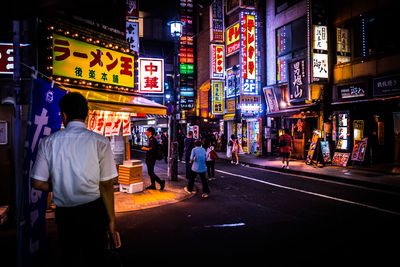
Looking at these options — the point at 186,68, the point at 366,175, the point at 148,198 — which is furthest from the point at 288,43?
the point at 148,198

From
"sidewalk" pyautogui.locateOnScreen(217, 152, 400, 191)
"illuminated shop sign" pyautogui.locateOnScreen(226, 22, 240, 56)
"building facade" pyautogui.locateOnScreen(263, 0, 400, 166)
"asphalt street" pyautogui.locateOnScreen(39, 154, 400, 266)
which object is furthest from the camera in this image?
"illuminated shop sign" pyautogui.locateOnScreen(226, 22, 240, 56)

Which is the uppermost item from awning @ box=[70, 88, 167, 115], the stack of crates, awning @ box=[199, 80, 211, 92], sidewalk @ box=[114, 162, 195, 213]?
awning @ box=[199, 80, 211, 92]

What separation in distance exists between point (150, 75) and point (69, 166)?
970 cm

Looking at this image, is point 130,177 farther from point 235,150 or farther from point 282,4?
point 282,4

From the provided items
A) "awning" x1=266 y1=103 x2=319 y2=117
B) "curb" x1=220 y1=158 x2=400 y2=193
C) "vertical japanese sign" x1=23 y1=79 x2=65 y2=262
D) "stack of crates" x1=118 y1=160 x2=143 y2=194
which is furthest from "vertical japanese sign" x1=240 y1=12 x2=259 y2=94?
"vertical japanese sign" x1=23 y1=79 x2=65 y2=262

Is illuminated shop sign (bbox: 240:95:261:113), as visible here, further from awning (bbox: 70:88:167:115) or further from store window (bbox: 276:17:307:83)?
awning (bbox: 70:88:167:115)

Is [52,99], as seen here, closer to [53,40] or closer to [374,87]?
[53,40]

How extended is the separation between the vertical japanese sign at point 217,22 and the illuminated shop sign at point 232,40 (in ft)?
5.52

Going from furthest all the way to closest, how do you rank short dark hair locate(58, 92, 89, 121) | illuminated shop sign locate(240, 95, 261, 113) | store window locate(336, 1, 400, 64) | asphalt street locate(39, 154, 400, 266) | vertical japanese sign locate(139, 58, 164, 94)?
illuminated shop sign locate(240, 95, 261, 113) → store window locate(336, 1, 400, 64) → vertical japanese sign locate(139, 58, 164, 94) → asphalt street locate(39, 154, 400, 266) → short dark hair locate(58, 92, 89, 121)

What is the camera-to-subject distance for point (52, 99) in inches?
150

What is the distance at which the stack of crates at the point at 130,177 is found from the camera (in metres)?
9.55

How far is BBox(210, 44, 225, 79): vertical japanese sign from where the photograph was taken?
27.5 metres

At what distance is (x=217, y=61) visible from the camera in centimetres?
2770

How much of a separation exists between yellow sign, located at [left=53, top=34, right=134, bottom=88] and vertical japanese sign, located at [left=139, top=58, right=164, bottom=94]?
5.42ft
